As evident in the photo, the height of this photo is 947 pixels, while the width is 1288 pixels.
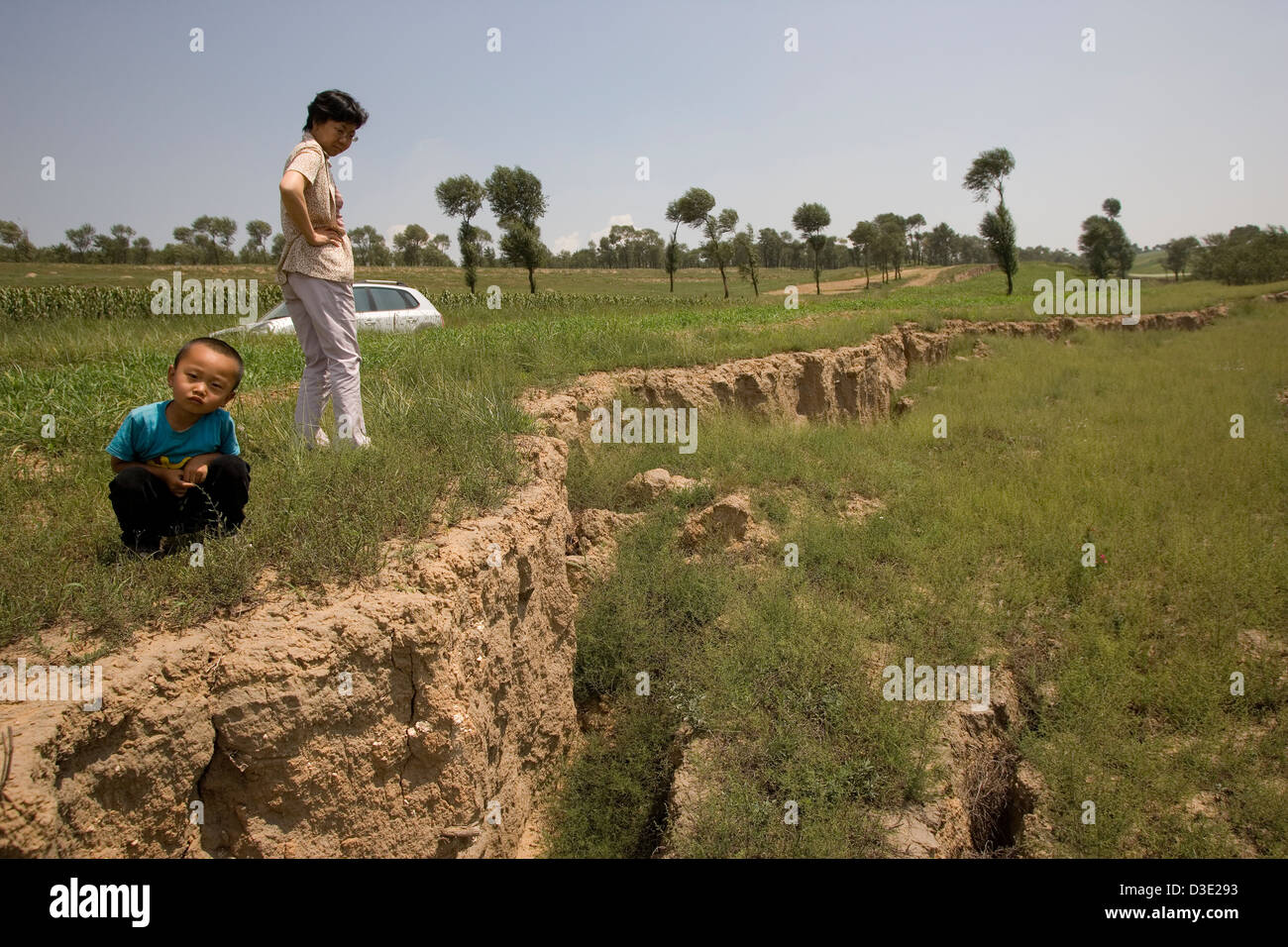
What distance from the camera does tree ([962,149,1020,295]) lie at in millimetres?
37125

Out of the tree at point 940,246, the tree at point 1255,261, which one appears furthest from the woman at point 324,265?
the tree at point 940,246

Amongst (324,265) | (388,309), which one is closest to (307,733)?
(324,265)

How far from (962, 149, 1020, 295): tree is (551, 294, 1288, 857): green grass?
3123 cm

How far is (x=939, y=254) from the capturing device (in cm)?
10681

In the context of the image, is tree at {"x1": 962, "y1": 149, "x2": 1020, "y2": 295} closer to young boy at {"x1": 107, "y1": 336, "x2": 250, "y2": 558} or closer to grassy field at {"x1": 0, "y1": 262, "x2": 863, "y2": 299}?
grassy field at {"x1": 0, "y1": 262, "x2": 863, "y2": 299}

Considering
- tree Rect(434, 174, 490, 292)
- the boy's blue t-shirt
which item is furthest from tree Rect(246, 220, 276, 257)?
the boy's blue t-shirt

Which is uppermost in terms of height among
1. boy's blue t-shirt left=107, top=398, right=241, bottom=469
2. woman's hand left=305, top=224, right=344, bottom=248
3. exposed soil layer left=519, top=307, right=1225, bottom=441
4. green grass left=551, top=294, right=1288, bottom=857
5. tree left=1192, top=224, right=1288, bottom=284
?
tree left=1192, top=224, right=1288, bottom=284

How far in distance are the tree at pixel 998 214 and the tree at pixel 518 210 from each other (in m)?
25.1

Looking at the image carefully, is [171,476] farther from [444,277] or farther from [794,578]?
[444,277]

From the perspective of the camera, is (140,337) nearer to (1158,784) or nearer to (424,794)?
(424,794)

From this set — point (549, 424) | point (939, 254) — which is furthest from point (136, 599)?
point (939, 254)

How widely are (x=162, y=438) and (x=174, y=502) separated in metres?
0.31

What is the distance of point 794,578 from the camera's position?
617cm

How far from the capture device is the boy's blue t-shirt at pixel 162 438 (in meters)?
3.11
